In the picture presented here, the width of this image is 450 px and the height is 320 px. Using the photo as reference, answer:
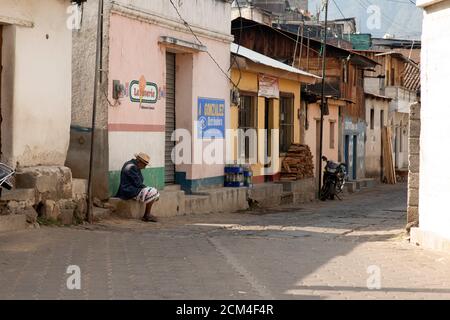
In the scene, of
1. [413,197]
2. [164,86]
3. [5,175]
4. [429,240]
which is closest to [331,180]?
[164,86]

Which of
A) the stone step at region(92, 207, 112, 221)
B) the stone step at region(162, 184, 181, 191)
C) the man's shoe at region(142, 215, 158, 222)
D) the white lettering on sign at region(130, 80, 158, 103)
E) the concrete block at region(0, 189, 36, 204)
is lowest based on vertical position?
the man's shoe at region(142, 215, 158, 222)

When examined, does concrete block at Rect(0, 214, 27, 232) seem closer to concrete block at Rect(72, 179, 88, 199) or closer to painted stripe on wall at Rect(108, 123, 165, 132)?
concrete block at Rect(72, 179, 88, 199)

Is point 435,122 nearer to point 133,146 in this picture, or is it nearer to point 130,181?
point 130,181

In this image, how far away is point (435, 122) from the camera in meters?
11.3

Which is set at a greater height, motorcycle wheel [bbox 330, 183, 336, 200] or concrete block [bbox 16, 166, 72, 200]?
concrete block [bbox 16, 166, 72, 200]

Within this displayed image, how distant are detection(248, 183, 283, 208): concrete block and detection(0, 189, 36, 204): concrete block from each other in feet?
29.9

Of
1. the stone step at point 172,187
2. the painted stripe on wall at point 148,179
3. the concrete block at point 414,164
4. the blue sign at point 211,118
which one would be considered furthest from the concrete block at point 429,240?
the blue sign at point 211,118

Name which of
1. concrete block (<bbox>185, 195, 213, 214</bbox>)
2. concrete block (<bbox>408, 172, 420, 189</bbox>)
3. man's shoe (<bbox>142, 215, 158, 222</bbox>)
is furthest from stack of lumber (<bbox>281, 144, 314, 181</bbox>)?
concrete block (<bbox>408, 172, 420, 189</bbox>)

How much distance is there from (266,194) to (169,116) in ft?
15.6

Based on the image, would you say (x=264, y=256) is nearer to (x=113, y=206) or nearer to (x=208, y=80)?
(x=113, y=206)

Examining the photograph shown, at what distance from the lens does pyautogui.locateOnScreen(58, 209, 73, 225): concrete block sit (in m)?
12.7

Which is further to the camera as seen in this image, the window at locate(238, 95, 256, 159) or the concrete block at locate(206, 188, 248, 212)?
the window at locate(238, 95, 256, 159)
